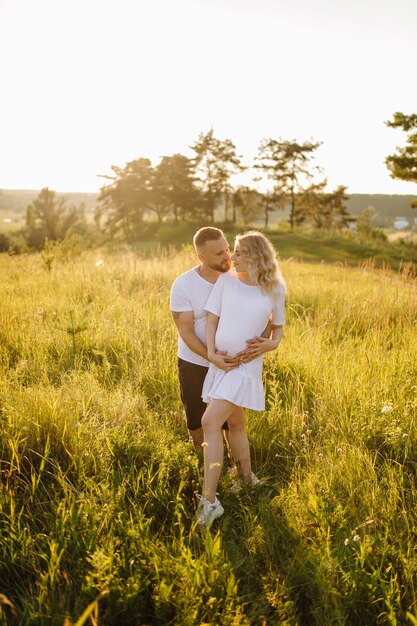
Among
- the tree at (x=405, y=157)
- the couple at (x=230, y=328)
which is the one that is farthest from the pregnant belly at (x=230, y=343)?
the tree at (x=405, y=157)

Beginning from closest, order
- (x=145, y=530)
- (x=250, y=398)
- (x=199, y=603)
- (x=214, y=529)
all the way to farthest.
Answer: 1. (x=199, y=603)
2. (x=145, y=530)
3. (x=214, y=529)
4. (x=250, y=398)

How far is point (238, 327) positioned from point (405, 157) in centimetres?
2801

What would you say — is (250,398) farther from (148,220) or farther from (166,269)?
(148,220)

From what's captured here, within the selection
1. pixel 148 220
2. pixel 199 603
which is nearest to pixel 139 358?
pixel 199 603

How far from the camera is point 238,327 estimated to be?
2.93 metres

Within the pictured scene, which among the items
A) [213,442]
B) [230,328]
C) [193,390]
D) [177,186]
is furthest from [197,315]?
[177,186]

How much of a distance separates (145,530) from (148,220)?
158 feet

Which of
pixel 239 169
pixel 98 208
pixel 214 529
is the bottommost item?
pixel 214 529

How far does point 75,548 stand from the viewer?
7.33 feet

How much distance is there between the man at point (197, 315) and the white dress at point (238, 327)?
0.28 ft

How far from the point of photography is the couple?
9.33ft

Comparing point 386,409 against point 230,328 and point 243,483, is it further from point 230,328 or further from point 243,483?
point 230,328

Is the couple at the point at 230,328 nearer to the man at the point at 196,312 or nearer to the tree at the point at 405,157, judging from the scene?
the man at the point at 196,312

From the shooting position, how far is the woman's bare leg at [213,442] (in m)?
2.75
